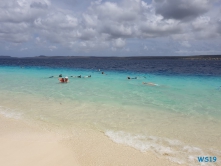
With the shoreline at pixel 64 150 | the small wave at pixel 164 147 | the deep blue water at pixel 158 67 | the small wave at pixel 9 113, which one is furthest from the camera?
the deep blue water at pixel 158 67

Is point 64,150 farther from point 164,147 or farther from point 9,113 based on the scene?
point 9,113

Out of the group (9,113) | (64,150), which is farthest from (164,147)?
(9,113)

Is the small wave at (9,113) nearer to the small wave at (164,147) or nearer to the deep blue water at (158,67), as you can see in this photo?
the small wave at (164,147)

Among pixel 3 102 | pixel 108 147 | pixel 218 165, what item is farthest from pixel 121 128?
pixel 3 102

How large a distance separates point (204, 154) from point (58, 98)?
35.6 ft

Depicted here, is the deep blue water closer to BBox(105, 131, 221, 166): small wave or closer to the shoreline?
BBox(105, 131, 221, 166): small wave

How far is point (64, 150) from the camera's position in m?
5.96

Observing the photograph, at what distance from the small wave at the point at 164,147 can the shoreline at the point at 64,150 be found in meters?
0.28

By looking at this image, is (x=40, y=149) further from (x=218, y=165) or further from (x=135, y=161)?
(x=218, y=165)

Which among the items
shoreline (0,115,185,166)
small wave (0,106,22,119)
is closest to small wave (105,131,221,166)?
shoreline (0,115,185,166)

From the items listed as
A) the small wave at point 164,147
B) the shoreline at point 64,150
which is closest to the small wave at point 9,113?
the shoreline at point 64,150

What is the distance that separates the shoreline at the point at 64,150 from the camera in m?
5.33

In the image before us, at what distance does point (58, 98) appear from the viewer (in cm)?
1409

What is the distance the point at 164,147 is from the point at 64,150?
3394 mm
